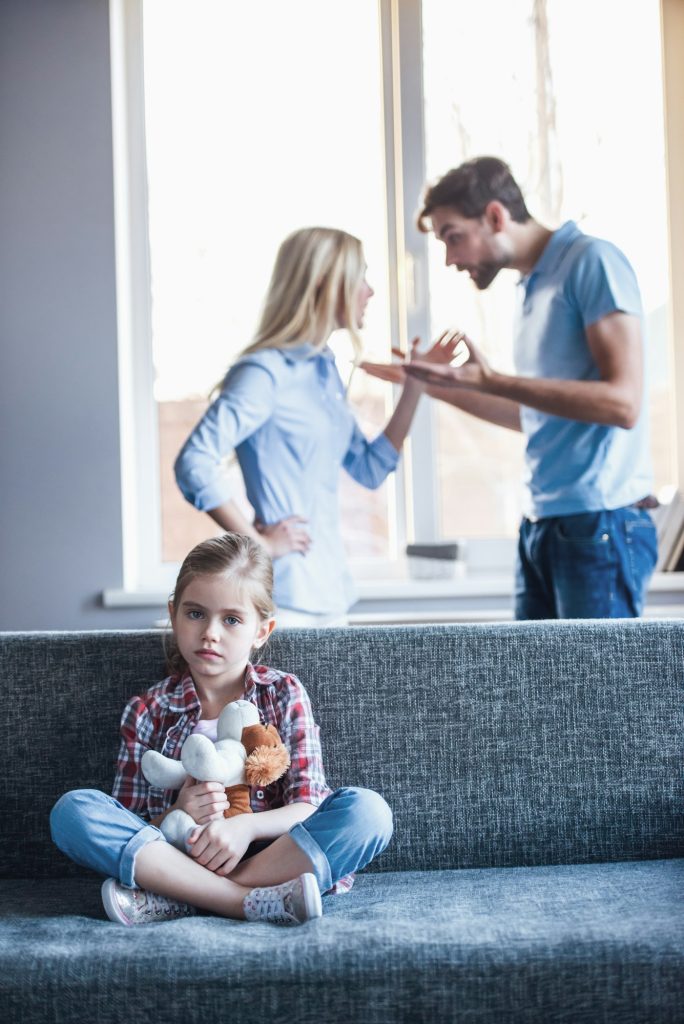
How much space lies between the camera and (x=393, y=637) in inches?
68.7

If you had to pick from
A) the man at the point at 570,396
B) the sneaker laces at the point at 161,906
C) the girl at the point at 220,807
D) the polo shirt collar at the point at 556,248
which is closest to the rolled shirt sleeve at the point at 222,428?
the man at the point at 570,396

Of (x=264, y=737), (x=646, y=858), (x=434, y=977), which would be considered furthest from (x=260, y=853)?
(x=646, y=858)

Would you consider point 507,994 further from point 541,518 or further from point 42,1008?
point 541,518

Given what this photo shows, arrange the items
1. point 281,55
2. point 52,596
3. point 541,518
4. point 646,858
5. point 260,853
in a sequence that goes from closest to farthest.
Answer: point 260,853 → point 646,858 → point 541,518 → point 52,596 → point 281,55

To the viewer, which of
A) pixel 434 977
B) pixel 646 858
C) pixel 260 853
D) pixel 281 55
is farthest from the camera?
pixel 281 55

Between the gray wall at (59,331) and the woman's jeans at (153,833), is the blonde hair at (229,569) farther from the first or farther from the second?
the gray wall at (59,331)

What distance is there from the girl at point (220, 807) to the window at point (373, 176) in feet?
4.98

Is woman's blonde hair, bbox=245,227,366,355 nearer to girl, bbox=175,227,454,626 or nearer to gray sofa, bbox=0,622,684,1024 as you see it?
girl, bbox=175,227,454,626

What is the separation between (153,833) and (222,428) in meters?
0.97

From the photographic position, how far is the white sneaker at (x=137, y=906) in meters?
1.39

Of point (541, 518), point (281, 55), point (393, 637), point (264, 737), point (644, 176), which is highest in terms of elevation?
point (281, 55)

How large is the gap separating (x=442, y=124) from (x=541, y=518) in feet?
5.09

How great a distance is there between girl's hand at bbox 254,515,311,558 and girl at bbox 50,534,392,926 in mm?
517

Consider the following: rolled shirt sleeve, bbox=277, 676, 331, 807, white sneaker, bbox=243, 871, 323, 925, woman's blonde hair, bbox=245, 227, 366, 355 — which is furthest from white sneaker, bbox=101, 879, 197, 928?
woman's blonde hair, bbox=245, 227, 366, 355
